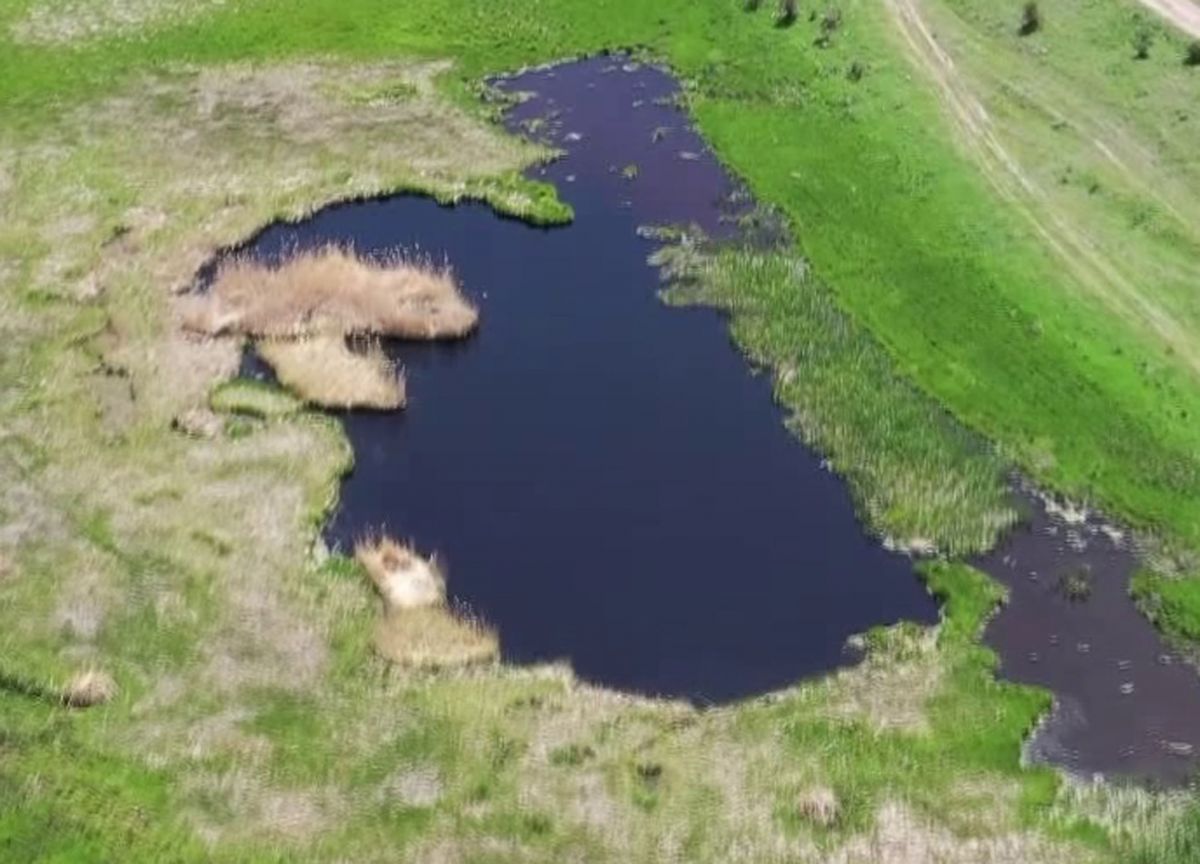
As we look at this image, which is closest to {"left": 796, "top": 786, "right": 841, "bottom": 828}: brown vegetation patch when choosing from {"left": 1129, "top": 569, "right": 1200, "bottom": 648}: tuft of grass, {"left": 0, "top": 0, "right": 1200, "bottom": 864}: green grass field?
{"left": 0, "top": 0, "right": 1200, "bottom": 864}: green grass field

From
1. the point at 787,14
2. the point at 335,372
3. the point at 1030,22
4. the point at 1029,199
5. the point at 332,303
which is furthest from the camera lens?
the point at 787,14

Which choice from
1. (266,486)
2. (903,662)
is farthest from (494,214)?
(903,662)

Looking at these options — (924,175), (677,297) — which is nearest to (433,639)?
(677,297)

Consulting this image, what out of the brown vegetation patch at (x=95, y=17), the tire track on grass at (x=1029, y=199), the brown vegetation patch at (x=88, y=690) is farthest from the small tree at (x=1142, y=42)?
the brown vegetation patch at (x=88, y=690)

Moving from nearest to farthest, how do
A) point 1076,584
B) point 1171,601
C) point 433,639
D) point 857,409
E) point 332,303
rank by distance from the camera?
point 433,639
point 1171,601
point 1076,584
point 857,409
point 332,303

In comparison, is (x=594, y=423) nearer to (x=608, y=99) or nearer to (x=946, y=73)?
(x=608, y=99)

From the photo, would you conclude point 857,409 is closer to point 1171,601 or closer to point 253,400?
point 1171,601
